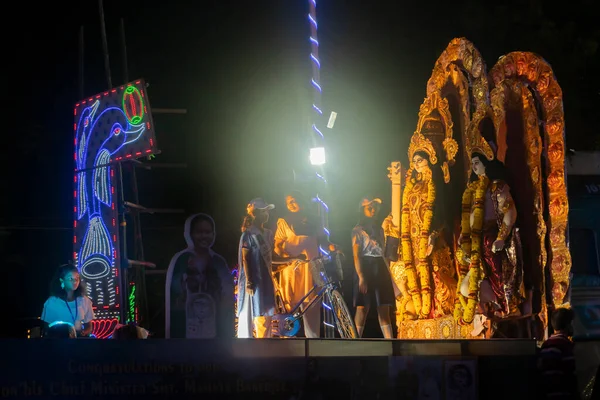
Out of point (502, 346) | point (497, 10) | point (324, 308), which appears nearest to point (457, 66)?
point (324, 308)

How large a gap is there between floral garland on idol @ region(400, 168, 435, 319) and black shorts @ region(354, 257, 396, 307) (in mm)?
624

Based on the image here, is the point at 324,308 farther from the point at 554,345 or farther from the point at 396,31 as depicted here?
the point at 396,31

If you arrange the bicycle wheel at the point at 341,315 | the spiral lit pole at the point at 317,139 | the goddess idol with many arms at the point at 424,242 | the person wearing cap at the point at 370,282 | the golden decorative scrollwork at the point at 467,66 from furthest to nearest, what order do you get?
the spiral lit pole at the point at 317,139 < the goddess idol with many arms at the point at 424,242 < the person wearing cap at the point at 370,282 < the bicycle wheel at the point at 341,315 < the golden decorative scrollwork at the point at 467,66

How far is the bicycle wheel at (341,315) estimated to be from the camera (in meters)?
11.5

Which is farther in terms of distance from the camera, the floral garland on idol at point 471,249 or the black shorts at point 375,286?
the black shorts at point 375,286

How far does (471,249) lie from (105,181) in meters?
5.58

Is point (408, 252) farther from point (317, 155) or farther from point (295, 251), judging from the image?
point (317, 155)

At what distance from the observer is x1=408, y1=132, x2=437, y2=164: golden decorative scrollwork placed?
1279 centimetres

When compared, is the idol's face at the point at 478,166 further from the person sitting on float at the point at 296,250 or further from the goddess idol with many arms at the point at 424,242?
the person sitting on float at the point at 296,250

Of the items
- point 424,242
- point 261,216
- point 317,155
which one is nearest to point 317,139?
point 317,155

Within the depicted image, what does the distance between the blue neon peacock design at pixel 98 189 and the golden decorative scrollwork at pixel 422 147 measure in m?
3.80

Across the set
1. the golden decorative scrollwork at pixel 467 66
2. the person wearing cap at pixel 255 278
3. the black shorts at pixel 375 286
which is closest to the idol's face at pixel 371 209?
the black shorts at pixel 375 286

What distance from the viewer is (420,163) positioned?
42.3 ft

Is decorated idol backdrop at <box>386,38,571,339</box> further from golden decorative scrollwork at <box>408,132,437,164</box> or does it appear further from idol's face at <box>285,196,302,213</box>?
idol's face at <box>285,196,302,213</box>
